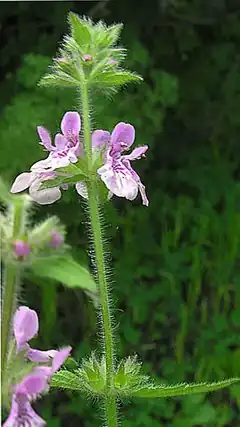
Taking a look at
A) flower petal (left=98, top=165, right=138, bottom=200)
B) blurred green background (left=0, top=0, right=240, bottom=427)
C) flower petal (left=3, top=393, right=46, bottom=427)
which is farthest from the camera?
blurred green background (left=0, top=0, right=240, bottom=427)

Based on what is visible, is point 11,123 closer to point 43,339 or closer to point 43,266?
point 43,339

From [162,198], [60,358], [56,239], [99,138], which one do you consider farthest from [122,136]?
[162,198]

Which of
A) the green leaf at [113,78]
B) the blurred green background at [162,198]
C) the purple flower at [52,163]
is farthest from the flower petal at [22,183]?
the blurred green background at [162,198]

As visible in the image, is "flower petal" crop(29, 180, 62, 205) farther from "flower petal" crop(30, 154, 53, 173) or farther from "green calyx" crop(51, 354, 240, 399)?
"green calyx" crop(51, 354, 240, 399)

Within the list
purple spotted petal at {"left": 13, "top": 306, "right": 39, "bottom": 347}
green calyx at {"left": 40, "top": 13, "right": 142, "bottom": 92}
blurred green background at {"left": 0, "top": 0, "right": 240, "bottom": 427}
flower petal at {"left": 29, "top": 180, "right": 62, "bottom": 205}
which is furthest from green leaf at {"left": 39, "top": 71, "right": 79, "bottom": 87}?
blurred green background at {"left": 0, "top": 0, "right": 240, "bottom": 427}

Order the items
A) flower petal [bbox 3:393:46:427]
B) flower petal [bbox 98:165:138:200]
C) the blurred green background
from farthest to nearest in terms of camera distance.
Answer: the blurred green background, flower petal [bbox 98:165:138:200], flower petal [bbox 3:393:46:427]

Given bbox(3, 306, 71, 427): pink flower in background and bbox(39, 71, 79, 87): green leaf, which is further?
bbox(39, 71, 79, 87): green leaf

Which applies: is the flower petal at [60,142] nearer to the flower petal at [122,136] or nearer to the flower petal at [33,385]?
the flower petal at [122,136]
